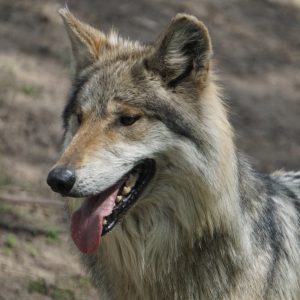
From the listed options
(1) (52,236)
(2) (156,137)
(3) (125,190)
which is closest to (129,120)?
(2) (156,137)

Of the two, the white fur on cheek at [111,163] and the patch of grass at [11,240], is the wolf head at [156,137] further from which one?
the patch of grass at [11,240]

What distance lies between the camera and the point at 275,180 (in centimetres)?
600

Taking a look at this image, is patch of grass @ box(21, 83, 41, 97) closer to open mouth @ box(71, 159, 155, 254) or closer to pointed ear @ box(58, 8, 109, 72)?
pointed ear @ box(58, 8, 109, 72)

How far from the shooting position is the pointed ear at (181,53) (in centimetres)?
486

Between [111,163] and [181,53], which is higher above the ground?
[181,53]

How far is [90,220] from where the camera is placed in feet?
16.0

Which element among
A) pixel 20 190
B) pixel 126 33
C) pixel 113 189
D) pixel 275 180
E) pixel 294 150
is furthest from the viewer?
pixel 126 33

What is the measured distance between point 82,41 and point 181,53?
0.84m

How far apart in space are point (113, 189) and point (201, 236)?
2.25 ft

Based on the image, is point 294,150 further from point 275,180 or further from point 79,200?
point 79,200

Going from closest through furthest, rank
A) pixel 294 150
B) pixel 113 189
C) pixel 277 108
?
pixel 113 189
pixel 294 150
pixel 277 108

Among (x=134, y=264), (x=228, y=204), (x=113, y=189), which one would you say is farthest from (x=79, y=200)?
(x=228, y=204)

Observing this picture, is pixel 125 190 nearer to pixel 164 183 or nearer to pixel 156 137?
pixel 164 183

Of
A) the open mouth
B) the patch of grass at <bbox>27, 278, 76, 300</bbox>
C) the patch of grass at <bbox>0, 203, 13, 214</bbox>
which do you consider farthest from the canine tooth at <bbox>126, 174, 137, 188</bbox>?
the patch of grass at <bbox>0, 203, 13, 214</bbox>
